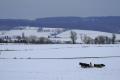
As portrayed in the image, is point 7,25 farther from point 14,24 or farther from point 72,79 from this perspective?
point 72,79

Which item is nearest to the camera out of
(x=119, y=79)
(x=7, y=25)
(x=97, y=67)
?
(x=119, y=79)

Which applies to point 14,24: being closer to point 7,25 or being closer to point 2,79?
point 7,25

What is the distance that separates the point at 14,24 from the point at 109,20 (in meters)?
59.5

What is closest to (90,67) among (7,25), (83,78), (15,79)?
(83,78)

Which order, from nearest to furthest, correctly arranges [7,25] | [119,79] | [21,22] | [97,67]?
[119,79] → [97,67] → [7,25] → [21,22]

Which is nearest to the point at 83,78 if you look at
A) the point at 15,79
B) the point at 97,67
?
the point at 15,79

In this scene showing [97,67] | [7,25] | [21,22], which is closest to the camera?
[97,67]

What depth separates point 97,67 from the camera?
18906 mm

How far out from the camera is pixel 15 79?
45.6 ft

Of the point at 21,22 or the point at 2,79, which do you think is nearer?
the point at 2,79

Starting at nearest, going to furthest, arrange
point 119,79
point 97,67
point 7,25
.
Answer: point 119,79 → point 97,67 → point 7,25

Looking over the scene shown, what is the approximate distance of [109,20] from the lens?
7559 inches

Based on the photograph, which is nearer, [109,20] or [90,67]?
[90,67]

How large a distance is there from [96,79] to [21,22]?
180 meters
